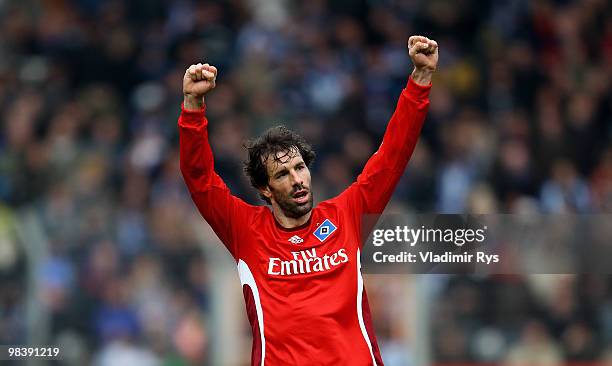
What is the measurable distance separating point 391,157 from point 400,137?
0.34 feet

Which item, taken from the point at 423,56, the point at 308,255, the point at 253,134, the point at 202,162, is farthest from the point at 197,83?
the point at 253,134

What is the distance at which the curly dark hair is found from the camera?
17.9ft

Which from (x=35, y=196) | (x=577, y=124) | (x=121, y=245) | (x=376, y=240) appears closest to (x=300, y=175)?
(x=376, y=240)

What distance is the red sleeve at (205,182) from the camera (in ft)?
17.0

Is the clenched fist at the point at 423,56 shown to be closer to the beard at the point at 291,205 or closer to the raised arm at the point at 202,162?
the beard at the point at 291,205

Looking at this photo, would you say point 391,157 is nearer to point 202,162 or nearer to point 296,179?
point 296,179

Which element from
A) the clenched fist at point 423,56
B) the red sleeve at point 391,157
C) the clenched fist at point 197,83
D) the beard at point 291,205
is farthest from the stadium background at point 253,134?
the clenched fist at point 197,83

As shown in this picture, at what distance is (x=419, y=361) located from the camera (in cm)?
782

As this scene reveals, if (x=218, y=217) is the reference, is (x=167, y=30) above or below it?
above

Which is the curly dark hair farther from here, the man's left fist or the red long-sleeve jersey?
the man's left fist

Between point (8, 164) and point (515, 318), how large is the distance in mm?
4930

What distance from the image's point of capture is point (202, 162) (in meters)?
5.25

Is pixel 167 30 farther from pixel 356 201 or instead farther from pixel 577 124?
pixel 356 201

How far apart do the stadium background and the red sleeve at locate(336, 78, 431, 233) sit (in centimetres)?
163
